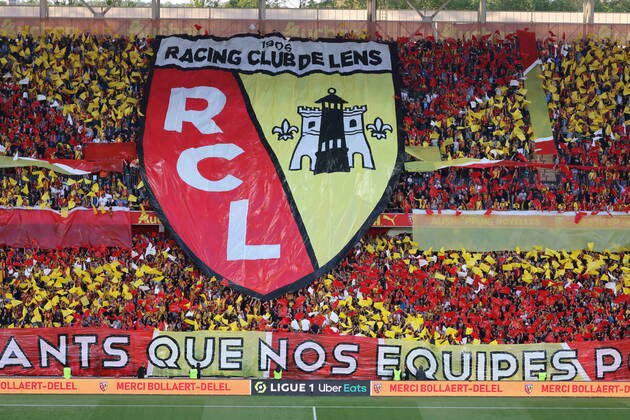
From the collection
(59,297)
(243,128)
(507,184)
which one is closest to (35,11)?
(243,128)

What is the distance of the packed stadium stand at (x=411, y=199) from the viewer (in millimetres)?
19297

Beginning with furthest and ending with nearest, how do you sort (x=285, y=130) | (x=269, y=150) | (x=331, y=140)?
(x=285, y=130) < (x=331, y=140) < (x=269, y=150)

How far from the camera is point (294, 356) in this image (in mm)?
18422

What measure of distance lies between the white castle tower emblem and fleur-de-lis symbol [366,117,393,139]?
0.28 metres

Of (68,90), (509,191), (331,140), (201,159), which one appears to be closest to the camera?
(201,159)

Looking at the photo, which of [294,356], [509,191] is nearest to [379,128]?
[509,191]

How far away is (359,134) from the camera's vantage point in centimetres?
2172

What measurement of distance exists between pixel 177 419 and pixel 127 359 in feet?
9.83

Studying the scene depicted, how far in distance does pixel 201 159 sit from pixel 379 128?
17.2 feet

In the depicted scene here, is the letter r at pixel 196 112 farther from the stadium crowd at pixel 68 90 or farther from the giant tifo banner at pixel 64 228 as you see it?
the giant tifo banner at pixel 64 228

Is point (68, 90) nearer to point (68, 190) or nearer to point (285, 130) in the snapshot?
point (68, 190)

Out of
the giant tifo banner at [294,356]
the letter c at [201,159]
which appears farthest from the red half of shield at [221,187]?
the giant tifo banner at [294,356]

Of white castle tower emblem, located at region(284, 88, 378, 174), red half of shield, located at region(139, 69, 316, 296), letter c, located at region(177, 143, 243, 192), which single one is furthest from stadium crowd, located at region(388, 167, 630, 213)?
letter c, located at region(177, 143, 243, 192)

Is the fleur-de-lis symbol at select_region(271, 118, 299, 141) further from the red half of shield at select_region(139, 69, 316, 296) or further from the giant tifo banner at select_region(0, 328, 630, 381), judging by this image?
the giant tifo banner at select_region(0, 328, 630, 381)
